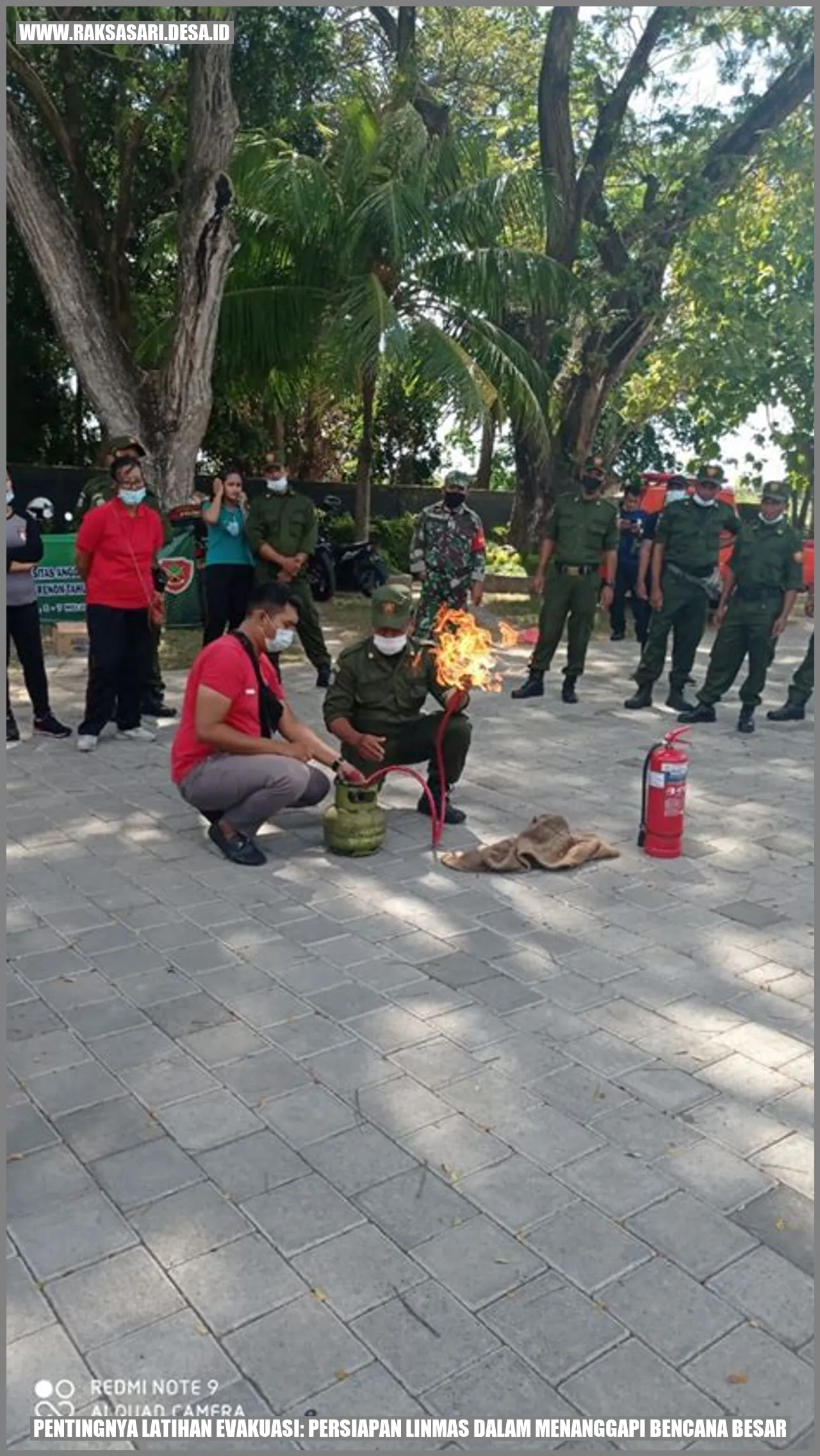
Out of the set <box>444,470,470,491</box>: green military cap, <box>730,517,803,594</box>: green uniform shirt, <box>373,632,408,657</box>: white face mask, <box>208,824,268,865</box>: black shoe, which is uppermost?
<box>444,470,470,491</box>: green military cap

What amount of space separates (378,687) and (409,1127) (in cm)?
303

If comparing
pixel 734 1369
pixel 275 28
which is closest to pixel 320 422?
pixel 275 28

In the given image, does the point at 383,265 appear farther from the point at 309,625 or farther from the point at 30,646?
the point at 30,646

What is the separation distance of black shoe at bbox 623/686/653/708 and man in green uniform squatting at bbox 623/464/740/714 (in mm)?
222

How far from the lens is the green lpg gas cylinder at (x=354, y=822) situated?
573 centimetres

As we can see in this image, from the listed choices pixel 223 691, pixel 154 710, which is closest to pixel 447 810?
pixel 223 691

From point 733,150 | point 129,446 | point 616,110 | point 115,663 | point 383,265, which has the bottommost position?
point 115,663

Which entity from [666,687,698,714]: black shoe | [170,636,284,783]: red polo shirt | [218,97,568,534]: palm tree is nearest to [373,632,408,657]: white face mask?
[170,636,284,783]: red polo shirt

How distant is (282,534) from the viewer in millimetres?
Answer: 9000

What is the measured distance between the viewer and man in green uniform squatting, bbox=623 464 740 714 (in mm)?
9156

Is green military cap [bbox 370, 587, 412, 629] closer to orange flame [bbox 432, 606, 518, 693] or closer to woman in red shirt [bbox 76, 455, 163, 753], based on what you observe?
orange flame [bbox 432, 606, 518, 693]

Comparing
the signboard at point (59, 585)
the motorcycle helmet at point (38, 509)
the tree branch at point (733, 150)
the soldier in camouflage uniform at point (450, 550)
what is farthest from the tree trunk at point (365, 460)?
the motorcycle helmet at point (38, 509)

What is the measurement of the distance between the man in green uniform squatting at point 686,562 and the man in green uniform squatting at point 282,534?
2861 millimetres

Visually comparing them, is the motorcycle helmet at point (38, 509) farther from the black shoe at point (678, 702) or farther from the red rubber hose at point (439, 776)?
the black shoe at point (678, 702)
